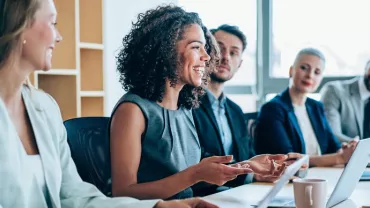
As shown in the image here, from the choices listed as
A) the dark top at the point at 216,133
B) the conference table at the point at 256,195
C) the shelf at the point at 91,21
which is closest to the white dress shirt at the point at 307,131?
the dark top at the point at 216,133

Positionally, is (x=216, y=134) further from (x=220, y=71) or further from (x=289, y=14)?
(x=289, y=14)

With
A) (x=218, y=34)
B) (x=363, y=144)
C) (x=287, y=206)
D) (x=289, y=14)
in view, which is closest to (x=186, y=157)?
(x=287, y=206)

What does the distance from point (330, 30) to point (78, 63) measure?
237 cm

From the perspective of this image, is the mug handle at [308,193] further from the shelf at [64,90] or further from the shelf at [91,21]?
the shelf at [91,21]

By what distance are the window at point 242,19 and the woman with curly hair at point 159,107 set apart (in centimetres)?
309

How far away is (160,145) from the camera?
214 cm

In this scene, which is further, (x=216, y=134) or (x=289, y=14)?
(x=289, y=14)

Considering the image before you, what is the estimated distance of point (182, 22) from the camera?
230 centimetres

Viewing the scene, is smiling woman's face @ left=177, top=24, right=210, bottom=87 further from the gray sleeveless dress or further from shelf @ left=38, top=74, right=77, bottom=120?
shelf @ left=38, top=74, right=77, bottom=120

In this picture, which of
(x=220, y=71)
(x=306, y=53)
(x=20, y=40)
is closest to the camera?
(x=20, y=40)

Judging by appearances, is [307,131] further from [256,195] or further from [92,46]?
[92,46]

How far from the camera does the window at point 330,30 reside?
5.09m

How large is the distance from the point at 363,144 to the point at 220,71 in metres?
1.39

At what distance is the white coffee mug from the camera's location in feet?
5.44
